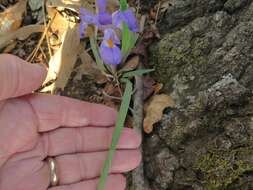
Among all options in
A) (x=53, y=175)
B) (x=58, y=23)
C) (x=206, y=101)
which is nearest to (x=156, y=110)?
(x=206, y=101)

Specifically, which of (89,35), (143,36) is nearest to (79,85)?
(89,35)

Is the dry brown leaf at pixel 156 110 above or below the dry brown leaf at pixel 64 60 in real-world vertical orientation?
below

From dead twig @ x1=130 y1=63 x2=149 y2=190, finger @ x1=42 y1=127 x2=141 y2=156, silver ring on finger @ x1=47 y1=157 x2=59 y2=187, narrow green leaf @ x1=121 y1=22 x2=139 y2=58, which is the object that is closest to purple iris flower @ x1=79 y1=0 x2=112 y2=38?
narrow green leaf @ x1=121 y1=22 x2=139 y2=58

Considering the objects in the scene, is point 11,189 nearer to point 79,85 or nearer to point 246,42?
point 79,85

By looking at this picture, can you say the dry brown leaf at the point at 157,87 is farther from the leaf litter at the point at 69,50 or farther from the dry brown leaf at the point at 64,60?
the dry brown leaf at the point at 64,60

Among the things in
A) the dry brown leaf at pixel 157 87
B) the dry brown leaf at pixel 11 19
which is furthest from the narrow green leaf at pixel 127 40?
the dry brown leaf at pixel 11 19

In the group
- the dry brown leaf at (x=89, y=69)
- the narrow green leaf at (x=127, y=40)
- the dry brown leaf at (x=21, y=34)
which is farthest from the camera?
the dry brown leaf at (x=21, y=34)

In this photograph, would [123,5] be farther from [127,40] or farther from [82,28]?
[82,28]
